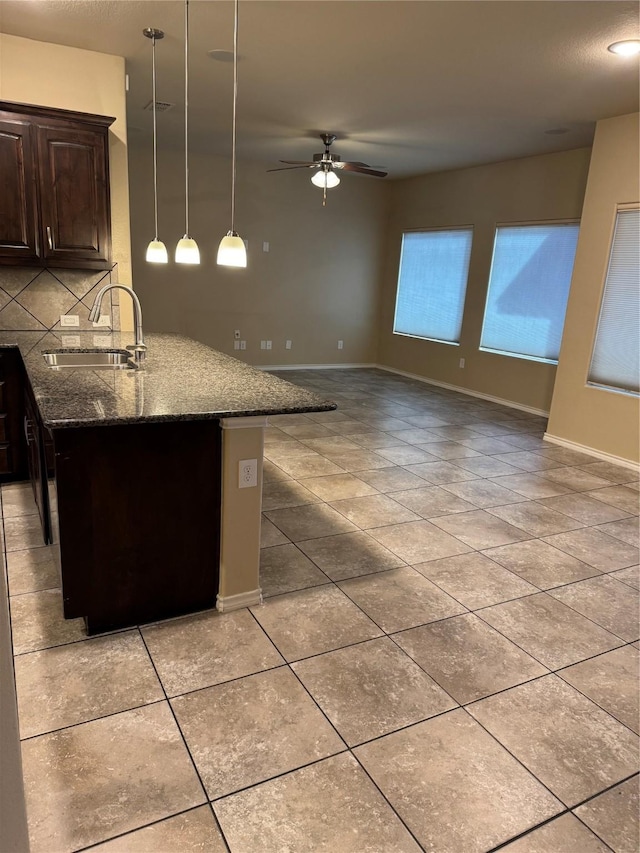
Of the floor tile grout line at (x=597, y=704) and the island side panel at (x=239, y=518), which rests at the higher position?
the island side panel at (x=239, y=518)

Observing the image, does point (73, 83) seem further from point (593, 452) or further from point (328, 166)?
point (593, 452)

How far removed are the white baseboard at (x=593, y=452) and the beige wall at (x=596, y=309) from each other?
0.09ft

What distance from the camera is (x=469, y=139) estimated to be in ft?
18.9

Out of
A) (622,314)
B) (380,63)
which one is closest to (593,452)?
(622,314)

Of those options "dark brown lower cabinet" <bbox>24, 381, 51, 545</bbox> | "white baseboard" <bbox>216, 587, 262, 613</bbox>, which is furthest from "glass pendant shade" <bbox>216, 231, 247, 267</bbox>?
"white baseboard" <bbox>216, 587, 262, 613</bbox>

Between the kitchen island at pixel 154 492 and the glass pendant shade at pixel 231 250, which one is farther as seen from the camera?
the glass pendant shade at pixel 231 250

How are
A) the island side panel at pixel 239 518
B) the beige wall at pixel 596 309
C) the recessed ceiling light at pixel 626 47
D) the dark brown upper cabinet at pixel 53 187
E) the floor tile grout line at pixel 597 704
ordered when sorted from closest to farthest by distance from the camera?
the floor tile grout line at pixel 597 704 → the island side panel at pixel 239 518 → the recessed ceiling light at pixel 626 47 → the dark brown upper cabinet at pixel 53 187 → the beige wall at pixel 596 309

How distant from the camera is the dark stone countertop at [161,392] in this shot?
2.04m

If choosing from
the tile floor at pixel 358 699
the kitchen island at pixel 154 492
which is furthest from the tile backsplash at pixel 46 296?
the kitchen island at pixel 154 492

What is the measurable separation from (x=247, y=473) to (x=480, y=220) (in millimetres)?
6004

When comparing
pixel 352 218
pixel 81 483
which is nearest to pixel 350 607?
pixel 81 483

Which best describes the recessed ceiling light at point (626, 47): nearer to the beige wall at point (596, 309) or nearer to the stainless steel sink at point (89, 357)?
the beige wall at point (596, 309)

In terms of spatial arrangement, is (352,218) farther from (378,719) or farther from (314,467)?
(378,719)

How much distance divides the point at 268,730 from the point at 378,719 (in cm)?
37
